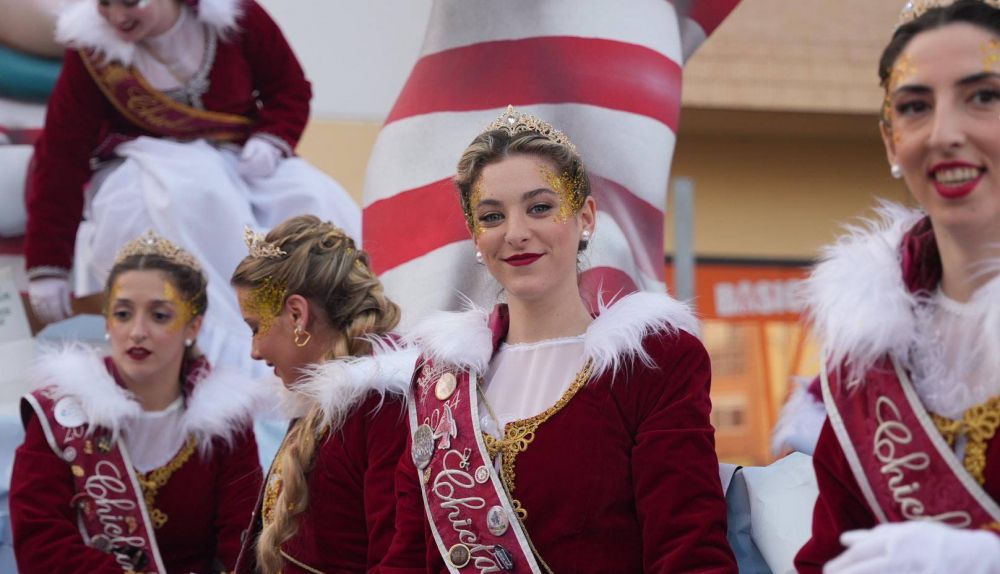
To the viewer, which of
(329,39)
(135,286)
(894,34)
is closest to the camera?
(894,34)

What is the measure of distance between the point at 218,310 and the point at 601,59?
137 cm

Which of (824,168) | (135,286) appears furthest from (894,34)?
(824,168)

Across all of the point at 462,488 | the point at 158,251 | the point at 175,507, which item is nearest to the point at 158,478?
the point at 175,507

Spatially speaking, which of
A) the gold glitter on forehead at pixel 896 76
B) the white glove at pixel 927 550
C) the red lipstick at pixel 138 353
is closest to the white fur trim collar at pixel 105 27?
the red lipstick at pixel 138 353

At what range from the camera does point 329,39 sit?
5.32 meters

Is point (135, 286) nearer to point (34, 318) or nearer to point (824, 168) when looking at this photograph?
point (34, 318)

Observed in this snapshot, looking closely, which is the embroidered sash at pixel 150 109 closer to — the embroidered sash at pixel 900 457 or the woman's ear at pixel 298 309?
the woman's ear at pixel 298 309

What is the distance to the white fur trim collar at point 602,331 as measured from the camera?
2.24 meters

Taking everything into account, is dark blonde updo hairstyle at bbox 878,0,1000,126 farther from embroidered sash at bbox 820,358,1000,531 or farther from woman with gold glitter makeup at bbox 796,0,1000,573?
embroidered sash at bbox 820,358,1000,531

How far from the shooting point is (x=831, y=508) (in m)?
1.91

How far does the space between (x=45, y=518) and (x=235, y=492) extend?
424 mm

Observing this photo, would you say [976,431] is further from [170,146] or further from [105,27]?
[105,27]

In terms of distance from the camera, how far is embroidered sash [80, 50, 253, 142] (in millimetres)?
4254

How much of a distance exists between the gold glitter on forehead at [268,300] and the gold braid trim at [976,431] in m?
1.52
